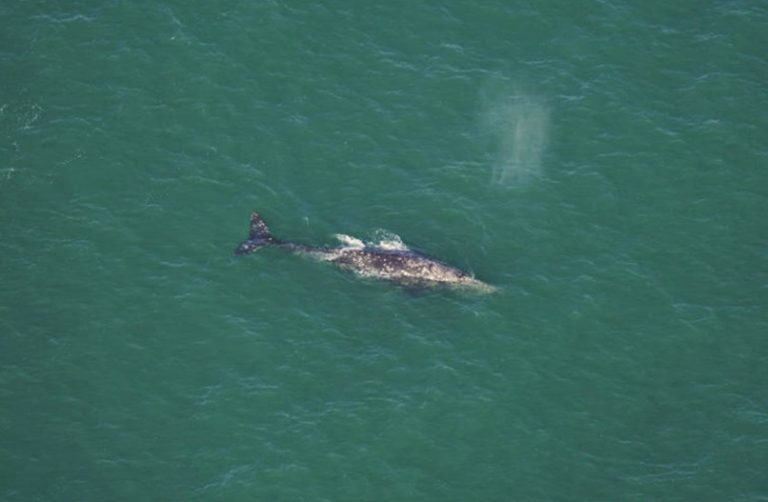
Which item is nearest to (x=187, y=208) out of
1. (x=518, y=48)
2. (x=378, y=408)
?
(x=378, y=408)

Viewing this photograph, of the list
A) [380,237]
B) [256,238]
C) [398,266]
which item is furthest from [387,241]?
[256,238]

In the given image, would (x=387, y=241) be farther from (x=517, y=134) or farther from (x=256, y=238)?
(x=517, y=134)

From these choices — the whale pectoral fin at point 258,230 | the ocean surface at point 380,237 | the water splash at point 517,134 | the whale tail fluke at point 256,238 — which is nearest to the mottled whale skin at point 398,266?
the whale tail fluke at point 256,238

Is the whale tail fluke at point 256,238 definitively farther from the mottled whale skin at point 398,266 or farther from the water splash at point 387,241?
the water splash at point 387,241

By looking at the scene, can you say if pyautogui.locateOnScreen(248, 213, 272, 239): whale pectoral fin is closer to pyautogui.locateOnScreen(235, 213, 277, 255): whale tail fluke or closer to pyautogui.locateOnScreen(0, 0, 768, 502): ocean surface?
pyautogui.locateOnScreen(235, 213, 277, 255): whale tail fluke

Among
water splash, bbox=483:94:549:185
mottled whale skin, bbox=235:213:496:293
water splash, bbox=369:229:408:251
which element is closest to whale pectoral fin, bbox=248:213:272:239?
mottled whale skin, bbox=235:213:496:293

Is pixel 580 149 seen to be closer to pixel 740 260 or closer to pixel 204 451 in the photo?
pixel 740 260
